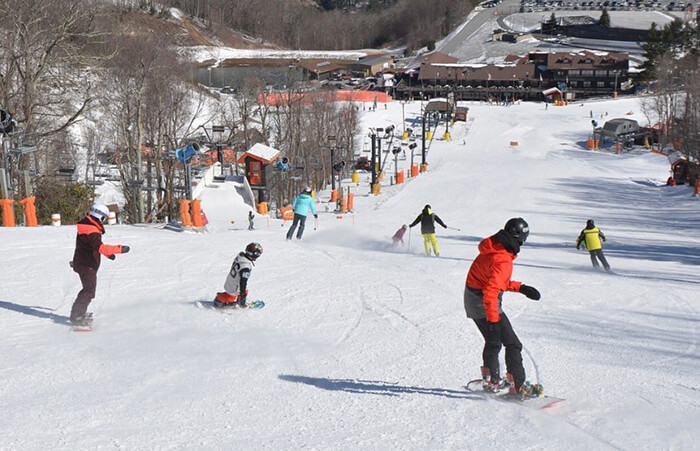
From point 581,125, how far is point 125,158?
137 ft

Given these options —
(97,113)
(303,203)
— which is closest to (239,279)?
(303,203)

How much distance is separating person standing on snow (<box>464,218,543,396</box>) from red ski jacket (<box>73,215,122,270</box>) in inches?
159

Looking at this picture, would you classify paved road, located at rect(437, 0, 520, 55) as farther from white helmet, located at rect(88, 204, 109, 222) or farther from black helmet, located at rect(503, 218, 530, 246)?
black helmet, located at rect(503, 218, 530, 246)

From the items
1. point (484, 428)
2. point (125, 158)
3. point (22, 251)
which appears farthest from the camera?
point (125, 158)

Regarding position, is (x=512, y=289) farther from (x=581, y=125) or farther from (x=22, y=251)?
(x=581, y=125)

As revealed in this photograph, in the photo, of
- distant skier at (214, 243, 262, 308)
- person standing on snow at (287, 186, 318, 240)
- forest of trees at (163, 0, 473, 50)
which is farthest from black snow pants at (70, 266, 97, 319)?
forest of trees at (163, 0, 473, 50)

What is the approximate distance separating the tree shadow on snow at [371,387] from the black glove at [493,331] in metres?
0.62

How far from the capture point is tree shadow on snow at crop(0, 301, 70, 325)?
8422 millimetres

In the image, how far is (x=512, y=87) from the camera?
86.4m

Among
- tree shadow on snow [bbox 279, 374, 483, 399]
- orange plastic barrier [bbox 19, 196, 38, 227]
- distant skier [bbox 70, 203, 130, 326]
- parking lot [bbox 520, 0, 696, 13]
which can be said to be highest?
parking lot [bbox 520, 0, 696, 13]

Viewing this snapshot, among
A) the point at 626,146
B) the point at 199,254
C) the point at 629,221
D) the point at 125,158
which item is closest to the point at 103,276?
the point at 199,254

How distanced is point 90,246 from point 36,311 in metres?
1.64

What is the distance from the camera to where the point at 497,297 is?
574 cm

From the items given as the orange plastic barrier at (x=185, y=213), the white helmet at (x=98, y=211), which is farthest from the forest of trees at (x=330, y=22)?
the white helmet at (x=98, y=211)
